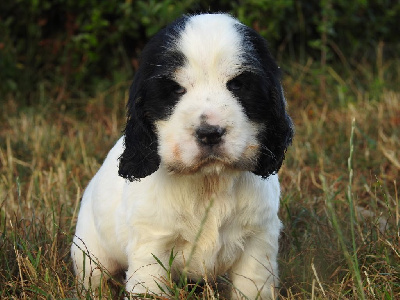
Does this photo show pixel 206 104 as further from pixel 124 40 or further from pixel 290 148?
pixel 124 40

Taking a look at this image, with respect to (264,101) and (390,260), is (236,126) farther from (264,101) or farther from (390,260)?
(390,260)

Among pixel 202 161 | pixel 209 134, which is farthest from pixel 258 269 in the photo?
pixel 209 134

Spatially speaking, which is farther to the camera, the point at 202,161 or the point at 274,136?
the point at 274,136

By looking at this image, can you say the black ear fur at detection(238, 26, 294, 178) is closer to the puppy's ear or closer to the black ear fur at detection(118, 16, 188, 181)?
the black ear fur at detection(118, 16, 188, 181)

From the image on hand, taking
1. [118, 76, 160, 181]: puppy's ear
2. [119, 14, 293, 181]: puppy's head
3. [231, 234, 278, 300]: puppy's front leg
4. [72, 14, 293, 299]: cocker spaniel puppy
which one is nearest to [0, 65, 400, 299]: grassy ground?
[231, 234, 278, 300]: puppy's front leg

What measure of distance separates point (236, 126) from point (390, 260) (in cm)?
131

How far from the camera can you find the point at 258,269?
3787 millimetres

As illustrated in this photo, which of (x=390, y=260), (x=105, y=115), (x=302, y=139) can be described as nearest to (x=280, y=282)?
(x=390, y=260)

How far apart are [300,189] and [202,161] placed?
90.5 inches

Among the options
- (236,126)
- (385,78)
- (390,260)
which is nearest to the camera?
(236,126)

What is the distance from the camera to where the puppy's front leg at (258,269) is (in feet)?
12.4

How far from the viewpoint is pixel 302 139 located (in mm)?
6953

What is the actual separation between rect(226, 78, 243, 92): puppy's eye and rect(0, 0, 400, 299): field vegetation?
1.80ft

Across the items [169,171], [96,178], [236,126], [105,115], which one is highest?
[236,126]
